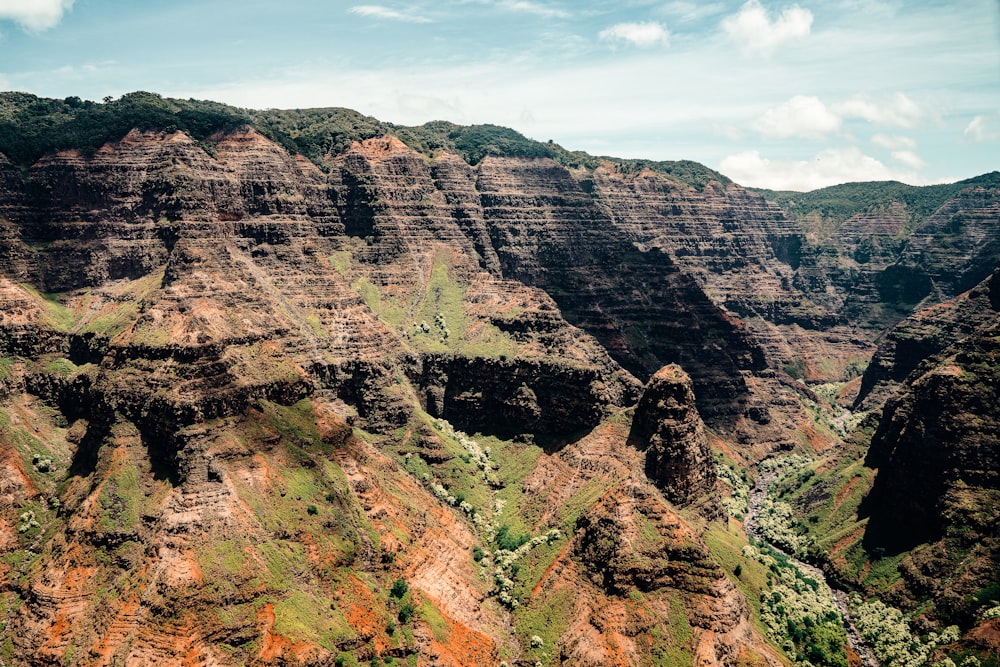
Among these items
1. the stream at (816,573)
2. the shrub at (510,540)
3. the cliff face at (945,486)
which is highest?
the cliff face at (945,486)

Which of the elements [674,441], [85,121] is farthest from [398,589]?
[85,121]

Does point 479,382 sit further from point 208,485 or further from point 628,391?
point 208,485

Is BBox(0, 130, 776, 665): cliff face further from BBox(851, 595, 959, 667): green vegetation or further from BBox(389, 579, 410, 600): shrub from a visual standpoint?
BBox(851, 595, 959, 667): green vegetation

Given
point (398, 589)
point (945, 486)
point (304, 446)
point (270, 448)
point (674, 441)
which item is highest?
point (674, 441)

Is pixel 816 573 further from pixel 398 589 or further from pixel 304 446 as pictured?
pixel 304 446

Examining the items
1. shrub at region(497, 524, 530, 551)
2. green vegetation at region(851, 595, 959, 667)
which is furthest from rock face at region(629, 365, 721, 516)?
green vegetation at region(851, 595, 959, 667)

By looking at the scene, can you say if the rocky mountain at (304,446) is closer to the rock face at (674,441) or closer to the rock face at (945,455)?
the rock face at (674,441)

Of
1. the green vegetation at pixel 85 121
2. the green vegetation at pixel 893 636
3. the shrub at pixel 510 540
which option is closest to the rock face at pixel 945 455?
the green vegetation at pixel 893 636

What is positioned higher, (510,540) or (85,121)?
(85,121)
